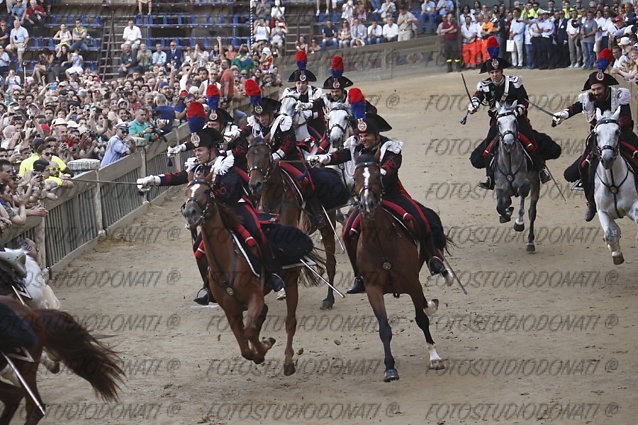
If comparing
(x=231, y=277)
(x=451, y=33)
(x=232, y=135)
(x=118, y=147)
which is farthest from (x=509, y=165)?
(x=451, y=33)

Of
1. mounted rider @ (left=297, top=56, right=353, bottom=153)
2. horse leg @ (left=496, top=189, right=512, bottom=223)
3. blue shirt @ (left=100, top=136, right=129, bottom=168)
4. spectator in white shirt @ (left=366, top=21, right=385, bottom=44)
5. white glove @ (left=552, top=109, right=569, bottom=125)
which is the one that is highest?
spectator in white shirt @ (left=366, top=21, right=385, bottom=44)

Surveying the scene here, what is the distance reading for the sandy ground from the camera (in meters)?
9.57

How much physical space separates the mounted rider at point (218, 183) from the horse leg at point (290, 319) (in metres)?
0.53

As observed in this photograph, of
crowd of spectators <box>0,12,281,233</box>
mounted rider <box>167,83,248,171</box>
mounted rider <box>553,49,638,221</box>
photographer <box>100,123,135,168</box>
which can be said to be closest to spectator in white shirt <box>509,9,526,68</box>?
crowd of spectators <box>0,12,281,233</box>

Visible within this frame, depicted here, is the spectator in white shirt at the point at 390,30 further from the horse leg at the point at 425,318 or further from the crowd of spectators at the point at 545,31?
the horse leg at the point at 425,318

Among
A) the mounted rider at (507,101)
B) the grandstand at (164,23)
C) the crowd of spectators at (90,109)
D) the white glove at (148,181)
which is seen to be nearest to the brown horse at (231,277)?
the white glove at (148,181)

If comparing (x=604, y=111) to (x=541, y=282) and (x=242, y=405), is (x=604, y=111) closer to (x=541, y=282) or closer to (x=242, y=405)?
(x=541, y=282)

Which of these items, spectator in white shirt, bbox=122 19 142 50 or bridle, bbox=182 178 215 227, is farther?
spectator in white shirt, bbox=122 19 142 50

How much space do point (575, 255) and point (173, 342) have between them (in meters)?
6.86

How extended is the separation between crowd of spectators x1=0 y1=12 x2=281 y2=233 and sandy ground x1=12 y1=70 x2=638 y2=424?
5.88ft

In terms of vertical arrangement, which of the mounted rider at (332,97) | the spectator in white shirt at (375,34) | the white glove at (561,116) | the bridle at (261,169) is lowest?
the bridle at (261,169)

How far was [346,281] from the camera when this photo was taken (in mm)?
14797

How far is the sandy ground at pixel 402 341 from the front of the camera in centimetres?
957

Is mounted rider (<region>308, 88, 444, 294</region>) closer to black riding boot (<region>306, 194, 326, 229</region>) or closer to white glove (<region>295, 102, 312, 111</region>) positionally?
black riding boot (<region>306, 194, 326, 229</region>)
